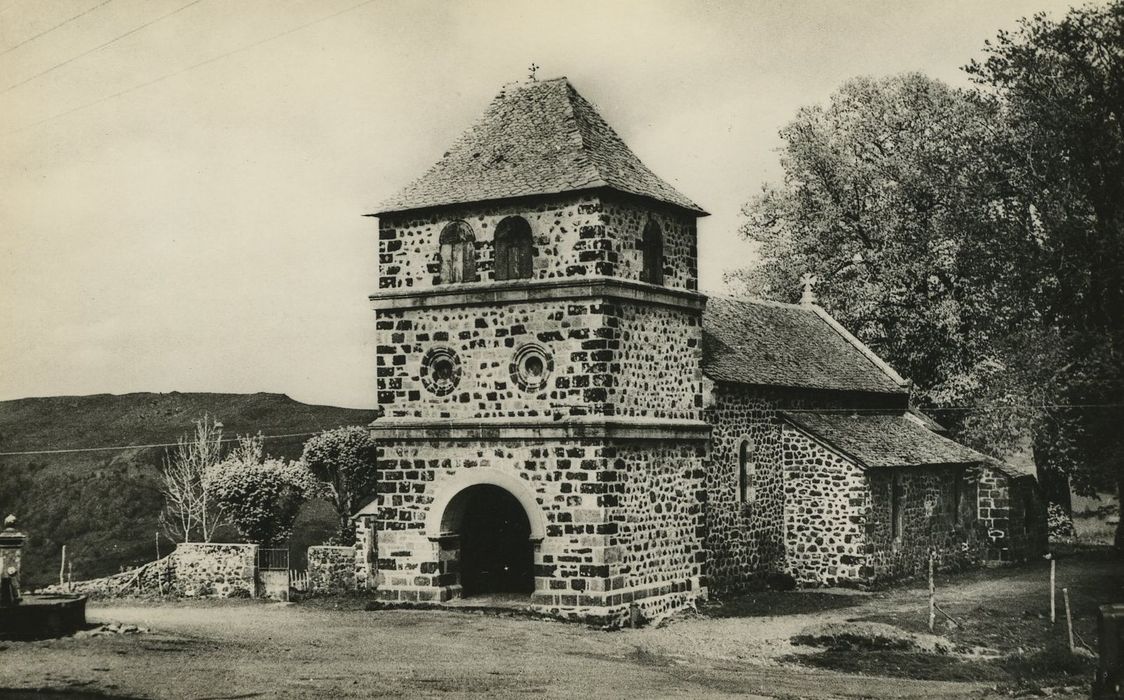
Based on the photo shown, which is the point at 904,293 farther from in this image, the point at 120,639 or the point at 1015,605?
the point at 120,639

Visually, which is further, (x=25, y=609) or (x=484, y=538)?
(x=484, y=538)

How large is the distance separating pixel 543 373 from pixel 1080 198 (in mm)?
15677

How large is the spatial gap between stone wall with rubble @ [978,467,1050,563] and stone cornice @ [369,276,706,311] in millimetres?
14456

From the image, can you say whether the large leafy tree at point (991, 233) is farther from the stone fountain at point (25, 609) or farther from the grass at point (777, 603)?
the stone fountain at point (25, 609)

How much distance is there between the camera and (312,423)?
2035 inches

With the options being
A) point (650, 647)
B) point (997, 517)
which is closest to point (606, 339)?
point (650, 647)

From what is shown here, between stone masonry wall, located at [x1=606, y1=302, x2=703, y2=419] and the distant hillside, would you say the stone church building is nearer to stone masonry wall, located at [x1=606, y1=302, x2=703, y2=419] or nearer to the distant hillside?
stone masonry wall, located at [x1=606, y1=302, x2=703, y2=419]

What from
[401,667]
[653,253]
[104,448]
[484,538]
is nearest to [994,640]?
[653,253]

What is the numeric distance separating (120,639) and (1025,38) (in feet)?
86.1

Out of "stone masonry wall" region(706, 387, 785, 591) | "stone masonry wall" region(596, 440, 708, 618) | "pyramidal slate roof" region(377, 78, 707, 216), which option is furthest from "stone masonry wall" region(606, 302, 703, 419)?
"pyramidal slate roof" region(377, 78, 707, 216)

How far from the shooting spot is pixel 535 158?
25797 mm

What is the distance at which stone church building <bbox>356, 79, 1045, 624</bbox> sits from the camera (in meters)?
24.3

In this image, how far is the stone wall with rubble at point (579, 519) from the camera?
78.5 ft

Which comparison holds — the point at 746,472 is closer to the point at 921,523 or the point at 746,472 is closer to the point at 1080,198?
the point at 921,523
